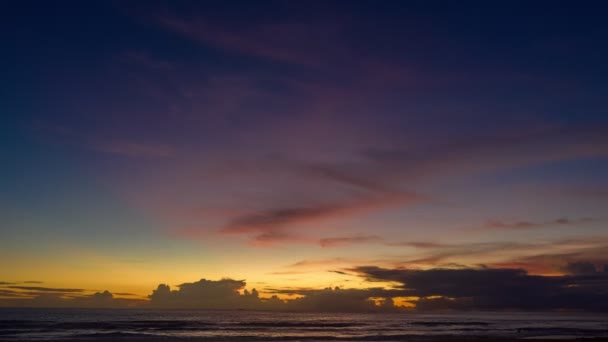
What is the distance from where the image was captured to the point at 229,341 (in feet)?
218

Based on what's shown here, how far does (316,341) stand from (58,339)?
3524 cm

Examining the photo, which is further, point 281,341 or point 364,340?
point 364,340

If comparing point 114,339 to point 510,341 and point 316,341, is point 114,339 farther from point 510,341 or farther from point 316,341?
point 510,341

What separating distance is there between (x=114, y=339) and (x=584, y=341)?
62316 millimetres

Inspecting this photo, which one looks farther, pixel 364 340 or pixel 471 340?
pixel 364 340

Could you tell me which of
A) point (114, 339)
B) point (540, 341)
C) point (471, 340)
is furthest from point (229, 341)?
point (540, 341)

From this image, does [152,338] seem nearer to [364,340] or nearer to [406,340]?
[364,340]

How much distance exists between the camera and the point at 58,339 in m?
67.2

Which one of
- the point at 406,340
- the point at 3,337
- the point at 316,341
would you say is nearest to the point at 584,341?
the point at 406,340

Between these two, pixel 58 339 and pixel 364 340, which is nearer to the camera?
pixel 58 339

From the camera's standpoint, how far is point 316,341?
6769 centimetres

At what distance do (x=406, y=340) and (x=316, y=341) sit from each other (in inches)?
517

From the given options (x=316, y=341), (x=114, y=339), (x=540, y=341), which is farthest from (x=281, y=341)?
(x=540, y=341)

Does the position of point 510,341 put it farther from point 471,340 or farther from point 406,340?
point 406,340
